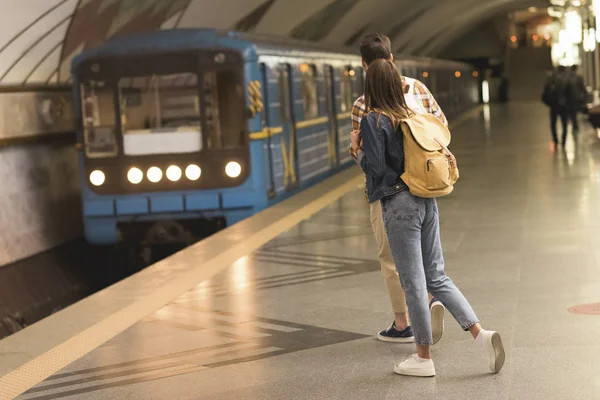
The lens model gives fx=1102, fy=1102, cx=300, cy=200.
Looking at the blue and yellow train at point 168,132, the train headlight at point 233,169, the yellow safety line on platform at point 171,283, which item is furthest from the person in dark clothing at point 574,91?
the train headlight at point 233,169

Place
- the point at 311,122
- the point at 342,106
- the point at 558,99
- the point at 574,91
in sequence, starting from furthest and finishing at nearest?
1. the point at 558,99
2. the point at 574,91
3. the point at 342,106
4. the point at 311,122

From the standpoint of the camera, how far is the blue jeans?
207 inches

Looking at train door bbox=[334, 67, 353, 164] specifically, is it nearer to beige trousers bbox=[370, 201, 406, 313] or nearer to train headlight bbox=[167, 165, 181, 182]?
train headlight bbox=[167, 165, 181, 182]

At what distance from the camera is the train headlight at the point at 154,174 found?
12492mm

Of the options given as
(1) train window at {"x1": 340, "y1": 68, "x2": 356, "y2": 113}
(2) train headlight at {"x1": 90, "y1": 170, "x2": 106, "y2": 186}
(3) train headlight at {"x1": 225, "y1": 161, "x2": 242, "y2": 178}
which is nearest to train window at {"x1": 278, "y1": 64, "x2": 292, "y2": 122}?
(3) train headlight at {"x1": 225, "y1": 161, "x2": 242, "y2": 178}

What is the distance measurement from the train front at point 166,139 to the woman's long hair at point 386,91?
7.15m

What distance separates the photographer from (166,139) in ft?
40.9

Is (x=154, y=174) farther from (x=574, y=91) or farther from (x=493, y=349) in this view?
(x=574, y=91)

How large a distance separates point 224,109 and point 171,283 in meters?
4.29

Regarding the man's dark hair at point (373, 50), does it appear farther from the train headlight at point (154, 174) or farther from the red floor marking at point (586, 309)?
the train headlight at point (154, 174)

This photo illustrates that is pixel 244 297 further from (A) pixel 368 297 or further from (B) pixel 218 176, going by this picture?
(B) pixel 218 176

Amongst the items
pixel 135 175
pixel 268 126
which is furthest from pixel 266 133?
pixel 135 175

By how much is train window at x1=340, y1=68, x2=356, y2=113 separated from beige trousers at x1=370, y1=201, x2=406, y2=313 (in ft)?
41.7

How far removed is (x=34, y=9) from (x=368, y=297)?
31.2ft
